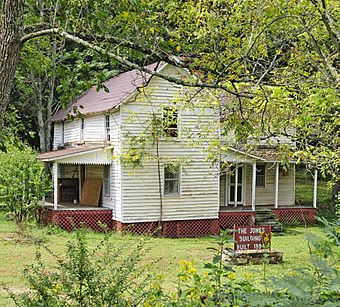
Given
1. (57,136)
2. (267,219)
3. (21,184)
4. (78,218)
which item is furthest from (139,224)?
(57,136)

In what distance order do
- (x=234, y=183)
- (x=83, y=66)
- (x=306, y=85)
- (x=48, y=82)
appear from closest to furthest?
(x=83, y=66) → (x=306, y=85) → (x=234, y=183) → (x=48, y=82)

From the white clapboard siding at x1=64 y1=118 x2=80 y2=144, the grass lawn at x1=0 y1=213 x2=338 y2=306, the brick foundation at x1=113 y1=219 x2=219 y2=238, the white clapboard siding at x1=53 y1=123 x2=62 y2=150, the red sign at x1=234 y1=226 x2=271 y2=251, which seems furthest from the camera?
the white clapboard siding at x1=53 y1=123 x2=62 y2=150

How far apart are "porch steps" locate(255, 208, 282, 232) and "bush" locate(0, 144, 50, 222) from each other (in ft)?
27.2

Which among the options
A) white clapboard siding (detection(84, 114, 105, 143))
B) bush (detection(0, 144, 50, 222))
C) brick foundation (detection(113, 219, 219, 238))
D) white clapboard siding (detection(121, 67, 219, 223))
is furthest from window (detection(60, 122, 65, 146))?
white clapboard siding (detection(121, 67, 219, 223))

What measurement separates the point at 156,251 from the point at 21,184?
588cm

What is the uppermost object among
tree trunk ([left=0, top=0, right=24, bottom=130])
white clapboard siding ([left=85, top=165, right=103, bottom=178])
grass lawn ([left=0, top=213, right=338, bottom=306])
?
tree trunk ([left=0, top=0, right=24, bottom=130])

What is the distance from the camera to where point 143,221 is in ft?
60.3

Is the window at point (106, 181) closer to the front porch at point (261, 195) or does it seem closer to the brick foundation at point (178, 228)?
the brick foundation at point (178, 228)

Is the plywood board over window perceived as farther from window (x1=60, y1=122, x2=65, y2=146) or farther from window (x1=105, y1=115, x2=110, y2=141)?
window (x1=60, y1=122, x2=65, y2=146)

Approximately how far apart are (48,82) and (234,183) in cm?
1223

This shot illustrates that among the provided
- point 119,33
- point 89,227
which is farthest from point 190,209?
point 119,33

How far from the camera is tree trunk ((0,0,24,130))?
4.16 m

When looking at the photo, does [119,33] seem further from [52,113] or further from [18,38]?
[52,113]

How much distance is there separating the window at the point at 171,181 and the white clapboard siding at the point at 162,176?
0.25 meters
